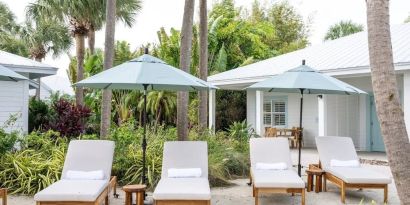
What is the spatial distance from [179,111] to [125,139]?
1.49m

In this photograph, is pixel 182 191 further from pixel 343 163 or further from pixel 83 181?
pixel 343 163

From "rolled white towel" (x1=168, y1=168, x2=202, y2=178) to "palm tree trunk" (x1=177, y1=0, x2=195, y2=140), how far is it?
8.37ft

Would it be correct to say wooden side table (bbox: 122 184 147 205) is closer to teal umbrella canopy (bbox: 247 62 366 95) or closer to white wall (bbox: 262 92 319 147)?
teal umbrella canopy (bbox: 247 62 366 95)

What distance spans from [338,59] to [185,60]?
705 centimetres

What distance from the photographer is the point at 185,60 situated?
35.5 feet

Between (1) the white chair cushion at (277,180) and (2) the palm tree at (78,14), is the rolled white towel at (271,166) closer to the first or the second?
(1) the white chair cushion at (277,180)

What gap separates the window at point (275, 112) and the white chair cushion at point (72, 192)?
1330 centimetres

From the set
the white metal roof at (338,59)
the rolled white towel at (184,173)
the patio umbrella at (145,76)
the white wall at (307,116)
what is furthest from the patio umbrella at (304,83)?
the white wall at (307,116)

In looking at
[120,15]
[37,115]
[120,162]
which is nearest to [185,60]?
[120,162]

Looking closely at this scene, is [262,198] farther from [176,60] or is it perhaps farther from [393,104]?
[176,60]

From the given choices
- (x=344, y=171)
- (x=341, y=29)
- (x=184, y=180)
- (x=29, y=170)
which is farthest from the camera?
(x=341, y=29)

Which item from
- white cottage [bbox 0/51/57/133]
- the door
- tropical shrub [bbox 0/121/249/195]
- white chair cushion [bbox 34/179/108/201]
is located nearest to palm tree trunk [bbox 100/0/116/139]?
tropical shrub [bbox 0/121/249/195]

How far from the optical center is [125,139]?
1003 centimetres

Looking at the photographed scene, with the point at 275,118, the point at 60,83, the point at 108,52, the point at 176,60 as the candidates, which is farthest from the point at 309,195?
the point at 60,83
